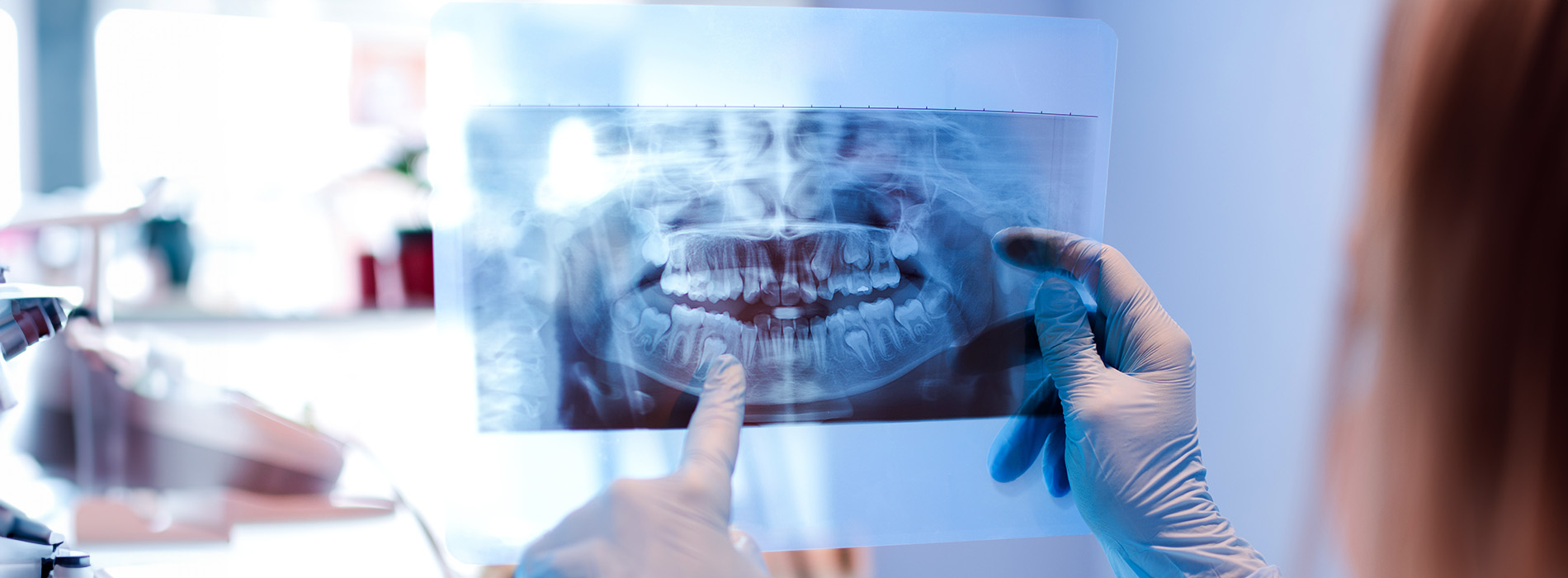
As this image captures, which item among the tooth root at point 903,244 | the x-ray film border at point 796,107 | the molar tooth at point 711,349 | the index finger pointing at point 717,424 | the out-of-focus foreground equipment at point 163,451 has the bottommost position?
the out-of-focus foreground equipment at point 163,451

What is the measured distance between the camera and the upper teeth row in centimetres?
63

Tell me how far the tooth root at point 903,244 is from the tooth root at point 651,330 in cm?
26

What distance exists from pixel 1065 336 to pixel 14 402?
96cm

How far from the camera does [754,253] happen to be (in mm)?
631

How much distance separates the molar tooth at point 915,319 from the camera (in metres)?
0.66

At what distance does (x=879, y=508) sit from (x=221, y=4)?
3.14 ft

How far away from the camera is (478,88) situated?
59 cm

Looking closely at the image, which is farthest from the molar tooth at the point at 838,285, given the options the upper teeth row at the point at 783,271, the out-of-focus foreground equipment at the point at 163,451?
the out-of-focus foreground equipment at the point at 163,451

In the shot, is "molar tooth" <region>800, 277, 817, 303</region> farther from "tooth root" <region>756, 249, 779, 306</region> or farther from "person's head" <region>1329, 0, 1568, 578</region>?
"person's head" <region>1329, 0, 1568, 578</region>

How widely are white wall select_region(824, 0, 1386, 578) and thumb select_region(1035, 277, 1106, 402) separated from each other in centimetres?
18

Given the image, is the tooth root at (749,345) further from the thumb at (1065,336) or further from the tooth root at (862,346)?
the thumb at (1065,336)

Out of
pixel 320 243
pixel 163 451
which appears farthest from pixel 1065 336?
pixel 163 451

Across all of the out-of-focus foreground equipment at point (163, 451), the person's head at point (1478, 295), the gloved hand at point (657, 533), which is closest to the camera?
the person's head at point (1478, 295)

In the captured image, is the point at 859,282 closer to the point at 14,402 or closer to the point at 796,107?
the point at 796,107
